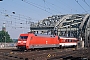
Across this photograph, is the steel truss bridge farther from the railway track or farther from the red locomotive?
the railway track

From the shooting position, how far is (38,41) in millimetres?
39625

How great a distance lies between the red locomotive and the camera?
119 feet

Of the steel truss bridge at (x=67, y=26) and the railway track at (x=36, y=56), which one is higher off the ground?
the steel truss bridge at (x=67, y=26)

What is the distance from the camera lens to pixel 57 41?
1919 inches

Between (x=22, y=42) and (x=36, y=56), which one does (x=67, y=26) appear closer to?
(x=22, y=42)

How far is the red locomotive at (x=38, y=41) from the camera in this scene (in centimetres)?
3616

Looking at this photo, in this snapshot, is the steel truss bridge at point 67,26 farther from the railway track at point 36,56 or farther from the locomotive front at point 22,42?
the railway track at point 36,56

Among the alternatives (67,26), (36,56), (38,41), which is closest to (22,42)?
(38,41)

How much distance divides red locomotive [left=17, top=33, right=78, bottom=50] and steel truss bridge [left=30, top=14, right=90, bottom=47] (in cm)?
2790

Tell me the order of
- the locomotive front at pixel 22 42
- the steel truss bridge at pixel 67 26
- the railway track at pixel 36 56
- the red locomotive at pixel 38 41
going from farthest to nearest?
the steel truss bridge at pixel 67 26 → the red locomotive at pixel 38 41 → the locomotive front at pixel 22 42 → the railway track at pixel 36 56

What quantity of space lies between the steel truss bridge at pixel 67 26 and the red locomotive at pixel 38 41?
27898 millimetres

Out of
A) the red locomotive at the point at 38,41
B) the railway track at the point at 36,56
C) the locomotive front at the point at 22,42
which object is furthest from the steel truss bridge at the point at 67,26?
the railway track at the point at 36,56

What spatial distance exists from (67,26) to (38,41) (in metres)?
52.9

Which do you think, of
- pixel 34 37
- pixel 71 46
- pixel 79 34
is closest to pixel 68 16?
pixel 79 34
